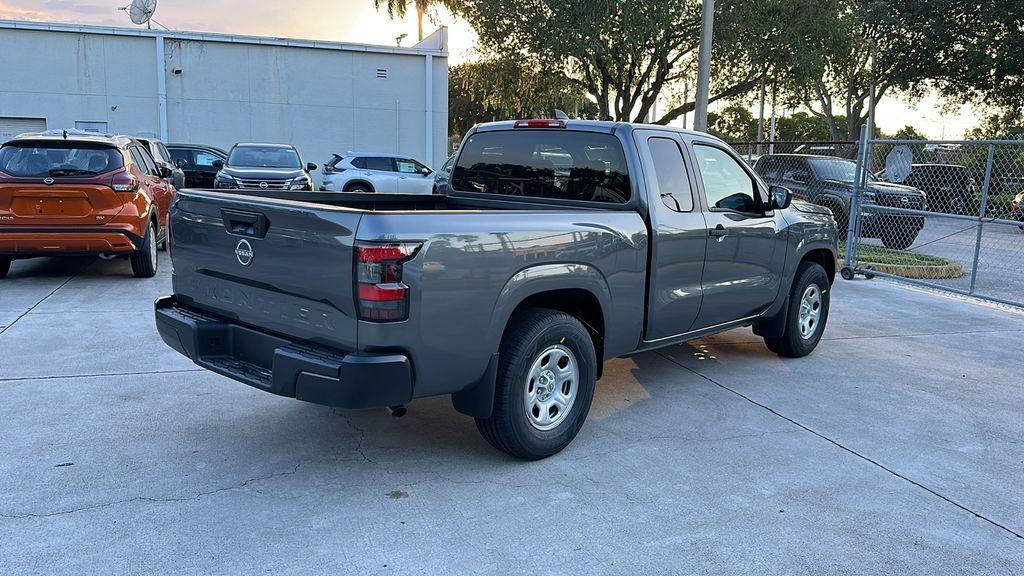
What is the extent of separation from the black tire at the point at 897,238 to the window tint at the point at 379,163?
12.0 m

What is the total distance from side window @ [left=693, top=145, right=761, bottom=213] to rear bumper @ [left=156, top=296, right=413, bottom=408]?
9.58 feet

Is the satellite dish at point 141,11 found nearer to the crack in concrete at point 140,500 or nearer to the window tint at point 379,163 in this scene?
the window tint at point 379,163

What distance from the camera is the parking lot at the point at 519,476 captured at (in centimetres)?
331

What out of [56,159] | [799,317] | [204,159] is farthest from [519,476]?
[204,159]

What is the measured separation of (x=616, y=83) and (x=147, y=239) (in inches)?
828

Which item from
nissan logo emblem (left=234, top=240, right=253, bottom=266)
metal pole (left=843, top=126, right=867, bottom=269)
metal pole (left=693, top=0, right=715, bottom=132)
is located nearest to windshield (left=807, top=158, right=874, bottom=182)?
metal pole (left=693, top=0, right=715, bottom=132)

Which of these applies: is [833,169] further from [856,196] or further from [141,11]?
[141,11]

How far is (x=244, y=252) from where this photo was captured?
396 cm

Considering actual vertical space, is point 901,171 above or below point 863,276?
above

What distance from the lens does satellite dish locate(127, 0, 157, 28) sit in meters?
26.3

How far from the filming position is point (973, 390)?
5.96m

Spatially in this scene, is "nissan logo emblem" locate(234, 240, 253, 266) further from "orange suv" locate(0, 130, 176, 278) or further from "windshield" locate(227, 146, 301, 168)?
"windshield" locate(227, 146, 301, 168)

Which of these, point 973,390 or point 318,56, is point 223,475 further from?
point 318,56

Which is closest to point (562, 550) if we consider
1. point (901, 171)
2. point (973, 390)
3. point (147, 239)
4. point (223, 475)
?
point (223, 475)
